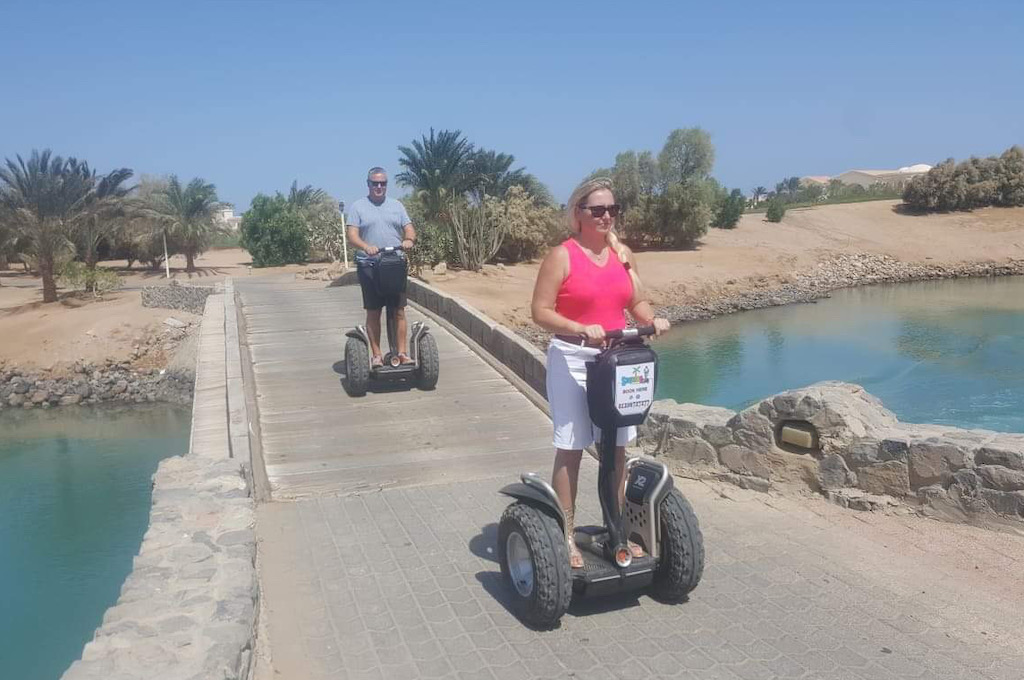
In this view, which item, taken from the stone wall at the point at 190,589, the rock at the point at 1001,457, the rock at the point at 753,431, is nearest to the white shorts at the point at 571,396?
the stone wall at the point at 190,589

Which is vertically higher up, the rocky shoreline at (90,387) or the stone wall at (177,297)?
the stone wall at (177,297)

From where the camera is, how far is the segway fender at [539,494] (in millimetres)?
3824

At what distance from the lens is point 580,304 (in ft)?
12.7

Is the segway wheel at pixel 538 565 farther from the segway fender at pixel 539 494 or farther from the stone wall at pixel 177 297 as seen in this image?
the stone wall at pixel 177 297

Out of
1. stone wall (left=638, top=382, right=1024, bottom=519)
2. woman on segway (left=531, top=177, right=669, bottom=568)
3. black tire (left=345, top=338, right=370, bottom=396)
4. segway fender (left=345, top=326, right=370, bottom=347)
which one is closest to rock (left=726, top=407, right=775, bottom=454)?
stone wall (left=638, top=382, right=1024, bottom=519)

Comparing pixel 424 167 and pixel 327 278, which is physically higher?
pixel 424 167

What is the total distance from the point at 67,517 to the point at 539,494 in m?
13.0

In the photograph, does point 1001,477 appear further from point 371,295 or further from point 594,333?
point 371,295

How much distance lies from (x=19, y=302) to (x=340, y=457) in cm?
3190

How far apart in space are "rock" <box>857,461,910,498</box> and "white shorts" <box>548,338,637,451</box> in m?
2.09

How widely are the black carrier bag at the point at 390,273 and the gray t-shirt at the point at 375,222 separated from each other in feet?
0.50

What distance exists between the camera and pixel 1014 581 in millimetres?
4160

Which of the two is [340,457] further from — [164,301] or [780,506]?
[164,301]

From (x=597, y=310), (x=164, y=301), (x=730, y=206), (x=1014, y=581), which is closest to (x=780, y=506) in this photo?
(x=1014, y=581)
